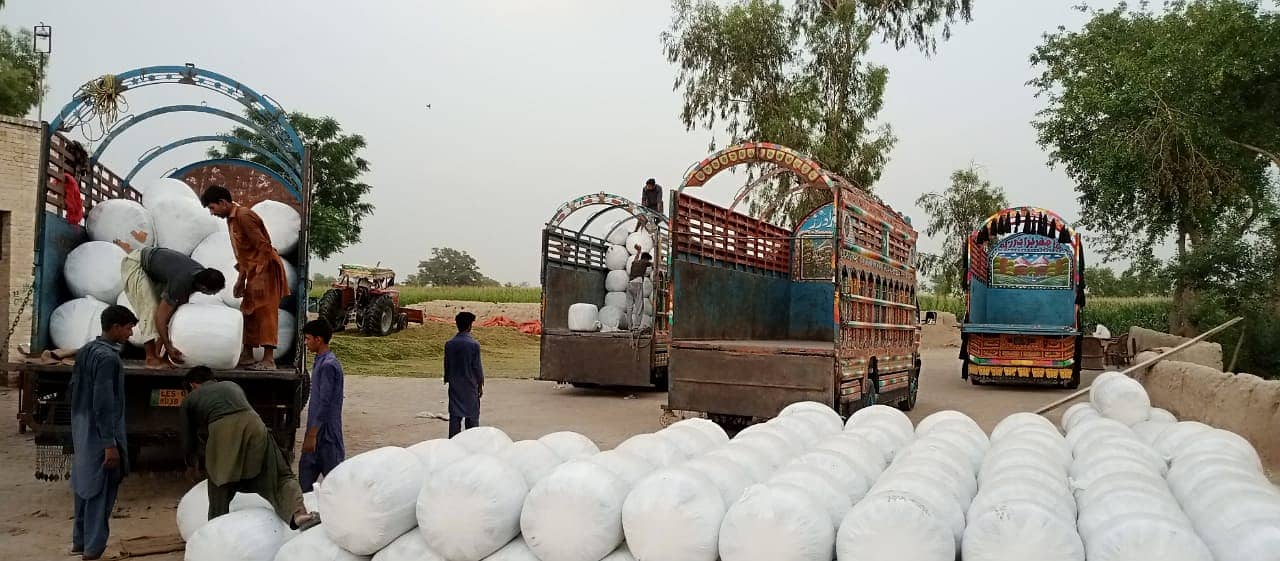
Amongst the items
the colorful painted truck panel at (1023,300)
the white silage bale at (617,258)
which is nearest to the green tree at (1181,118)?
the colorful painted truck panel at (1023,300)

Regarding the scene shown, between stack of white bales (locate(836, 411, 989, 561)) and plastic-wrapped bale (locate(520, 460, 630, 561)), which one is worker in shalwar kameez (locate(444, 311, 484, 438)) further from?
stack of white bales (locate(836, 411, 989, 561))

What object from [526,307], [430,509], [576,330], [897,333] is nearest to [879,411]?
[430,509]

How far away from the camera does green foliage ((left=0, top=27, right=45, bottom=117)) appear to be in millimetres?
24344

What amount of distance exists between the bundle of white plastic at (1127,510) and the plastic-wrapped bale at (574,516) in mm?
1549

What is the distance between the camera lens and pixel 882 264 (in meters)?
9.74

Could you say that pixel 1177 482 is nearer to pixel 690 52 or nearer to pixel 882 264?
pixel 882 264

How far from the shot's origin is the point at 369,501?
10.7 ft

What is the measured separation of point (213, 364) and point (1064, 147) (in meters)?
18.5

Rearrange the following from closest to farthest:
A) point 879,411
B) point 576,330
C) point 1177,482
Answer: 1. point 1177,482
2. point 879,411
3. point 576,330

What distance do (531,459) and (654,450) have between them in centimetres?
58

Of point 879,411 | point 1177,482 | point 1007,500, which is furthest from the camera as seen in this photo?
point 879,411

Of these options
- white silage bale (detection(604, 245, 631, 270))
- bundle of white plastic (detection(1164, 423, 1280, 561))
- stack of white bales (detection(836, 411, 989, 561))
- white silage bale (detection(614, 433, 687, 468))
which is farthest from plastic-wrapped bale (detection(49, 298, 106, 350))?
white silage bale (detection(604, 245, 631, 270))

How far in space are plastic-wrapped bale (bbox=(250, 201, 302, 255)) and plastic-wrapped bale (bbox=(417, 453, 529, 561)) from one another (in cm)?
435

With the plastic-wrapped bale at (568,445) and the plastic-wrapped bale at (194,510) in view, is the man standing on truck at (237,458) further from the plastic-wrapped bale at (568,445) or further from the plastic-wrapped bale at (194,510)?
the plastic-wrapped bale at (568,445)
